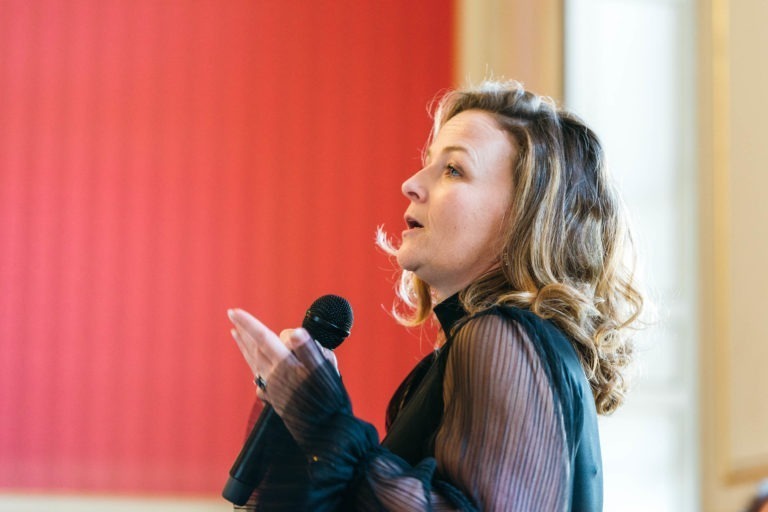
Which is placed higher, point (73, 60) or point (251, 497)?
point (73, 60)

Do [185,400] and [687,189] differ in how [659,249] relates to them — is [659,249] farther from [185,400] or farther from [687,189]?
[185,400]

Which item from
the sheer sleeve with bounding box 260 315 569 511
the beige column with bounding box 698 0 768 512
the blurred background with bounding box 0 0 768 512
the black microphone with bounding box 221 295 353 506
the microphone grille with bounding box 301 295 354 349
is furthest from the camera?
the blurred background with bounding box 0 0 768 512

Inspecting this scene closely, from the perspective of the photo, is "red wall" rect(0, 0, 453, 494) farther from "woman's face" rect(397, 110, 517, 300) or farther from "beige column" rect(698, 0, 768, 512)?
"woman's face" rect(397, 110, 517, 300)

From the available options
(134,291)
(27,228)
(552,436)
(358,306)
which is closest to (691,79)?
(358,306)

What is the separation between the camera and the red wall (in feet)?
9.05

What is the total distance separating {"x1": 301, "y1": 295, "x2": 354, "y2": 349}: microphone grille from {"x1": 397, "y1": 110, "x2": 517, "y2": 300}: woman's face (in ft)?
0.39

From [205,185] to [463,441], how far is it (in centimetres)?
216

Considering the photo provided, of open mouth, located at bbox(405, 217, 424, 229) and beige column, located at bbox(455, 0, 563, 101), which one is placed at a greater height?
beige column, located at bbox(455, 0, 563, 101)

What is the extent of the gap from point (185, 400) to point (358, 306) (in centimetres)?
65

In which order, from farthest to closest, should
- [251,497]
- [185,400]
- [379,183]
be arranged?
[379,183]
[185,400]
[251,497]

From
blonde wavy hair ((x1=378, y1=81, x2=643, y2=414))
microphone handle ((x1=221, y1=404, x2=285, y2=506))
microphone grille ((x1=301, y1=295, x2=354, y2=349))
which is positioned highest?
blonde wavy hair ((x1=378, y1=81, x2=643, y2=414))

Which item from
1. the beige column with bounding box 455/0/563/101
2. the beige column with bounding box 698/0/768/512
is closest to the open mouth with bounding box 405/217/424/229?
the beige column with bounding box 698/0/768/512

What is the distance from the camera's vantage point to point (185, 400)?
9.16ft

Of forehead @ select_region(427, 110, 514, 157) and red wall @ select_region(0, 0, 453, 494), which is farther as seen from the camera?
red wall @ select_region(0, 0, 453, 494)
